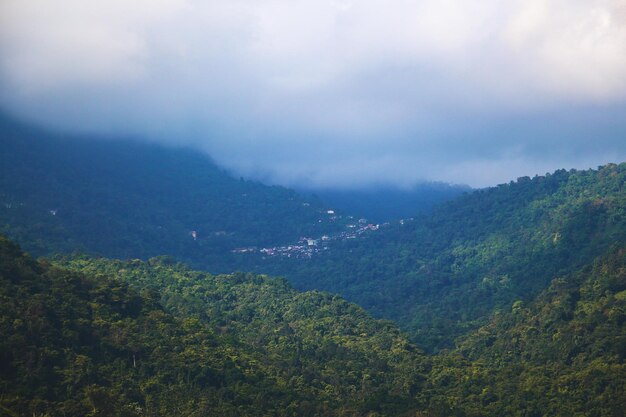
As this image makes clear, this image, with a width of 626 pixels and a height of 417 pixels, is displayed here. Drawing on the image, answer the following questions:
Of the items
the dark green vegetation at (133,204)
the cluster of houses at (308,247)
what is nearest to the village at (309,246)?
the cluster of houses at (308,247)

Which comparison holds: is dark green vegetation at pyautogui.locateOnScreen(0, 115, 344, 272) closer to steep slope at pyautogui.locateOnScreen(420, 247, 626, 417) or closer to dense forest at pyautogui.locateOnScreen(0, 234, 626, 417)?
dense forest at pyautogui.locateOnScreen(0, 234, 626, 417)

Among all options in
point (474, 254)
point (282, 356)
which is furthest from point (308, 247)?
point (282, 356)

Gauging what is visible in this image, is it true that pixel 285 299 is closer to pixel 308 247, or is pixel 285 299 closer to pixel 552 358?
pixel 552 358

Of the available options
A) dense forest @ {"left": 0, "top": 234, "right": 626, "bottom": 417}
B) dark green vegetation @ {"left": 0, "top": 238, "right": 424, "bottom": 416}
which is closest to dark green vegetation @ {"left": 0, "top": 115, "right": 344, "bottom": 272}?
dense forest @ {"left": 0, "top": 234, "right": 626, "bottom": 417}

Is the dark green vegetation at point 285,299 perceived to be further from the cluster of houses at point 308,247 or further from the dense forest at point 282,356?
the cluster of houses at point 308,247

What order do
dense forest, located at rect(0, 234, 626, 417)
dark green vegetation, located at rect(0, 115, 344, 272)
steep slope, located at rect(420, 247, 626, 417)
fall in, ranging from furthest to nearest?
dark green vegetation, located at rect(0, 115, 344, 272) < steep slope, located at rect(420, 247, 626, 417) < dense forest, located at rect(0, 234, 626, 417)

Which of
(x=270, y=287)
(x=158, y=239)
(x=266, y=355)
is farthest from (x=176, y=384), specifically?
(x=158, y=239)
